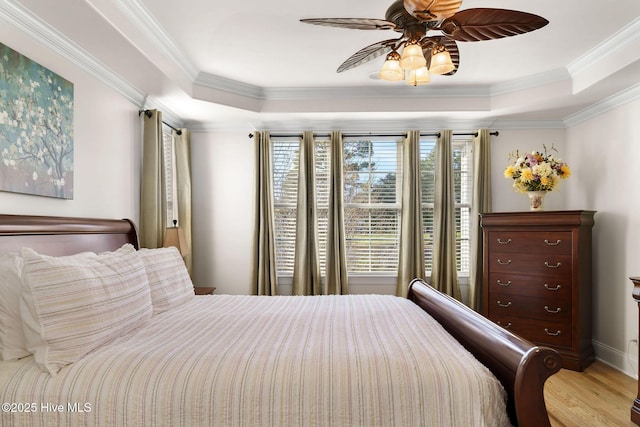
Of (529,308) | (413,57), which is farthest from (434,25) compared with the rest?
(529,308)

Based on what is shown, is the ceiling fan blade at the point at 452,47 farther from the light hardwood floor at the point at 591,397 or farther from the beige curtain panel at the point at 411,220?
the light hardwood floor at the point at 591,397

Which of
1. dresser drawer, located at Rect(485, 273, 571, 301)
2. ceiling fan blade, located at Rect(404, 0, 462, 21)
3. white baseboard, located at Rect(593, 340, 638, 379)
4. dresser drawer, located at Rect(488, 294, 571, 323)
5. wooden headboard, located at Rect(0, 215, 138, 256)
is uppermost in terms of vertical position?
ceiling fan blade, located at Rect(404, 0, 462, 21)

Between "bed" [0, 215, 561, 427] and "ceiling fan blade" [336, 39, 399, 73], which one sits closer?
"bed" [0, 215, 561, 427]

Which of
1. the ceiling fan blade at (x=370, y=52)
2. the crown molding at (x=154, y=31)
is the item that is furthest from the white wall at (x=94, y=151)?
the ceiling fan blade at (x=370, y=52)

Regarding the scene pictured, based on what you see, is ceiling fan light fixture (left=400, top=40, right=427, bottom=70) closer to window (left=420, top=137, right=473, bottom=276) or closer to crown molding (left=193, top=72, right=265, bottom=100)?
crown molding (left=193, top=72, right=265, bottom=100)

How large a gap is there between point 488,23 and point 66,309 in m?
2.24

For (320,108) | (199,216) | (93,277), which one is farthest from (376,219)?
(93,277)

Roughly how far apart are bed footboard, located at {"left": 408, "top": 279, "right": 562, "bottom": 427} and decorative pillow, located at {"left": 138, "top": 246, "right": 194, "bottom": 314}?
1698mm

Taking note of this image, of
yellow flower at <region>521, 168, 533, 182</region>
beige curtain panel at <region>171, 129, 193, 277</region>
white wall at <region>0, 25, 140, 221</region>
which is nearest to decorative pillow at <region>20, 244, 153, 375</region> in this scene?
white wall at <region>0, 25, 140, 221</region>

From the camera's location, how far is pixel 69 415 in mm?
1415

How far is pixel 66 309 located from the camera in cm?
161

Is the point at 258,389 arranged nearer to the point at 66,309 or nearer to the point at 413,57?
the point at 66,309

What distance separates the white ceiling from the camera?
2518 millimetres

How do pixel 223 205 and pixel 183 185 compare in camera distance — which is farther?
pixel 223 205
